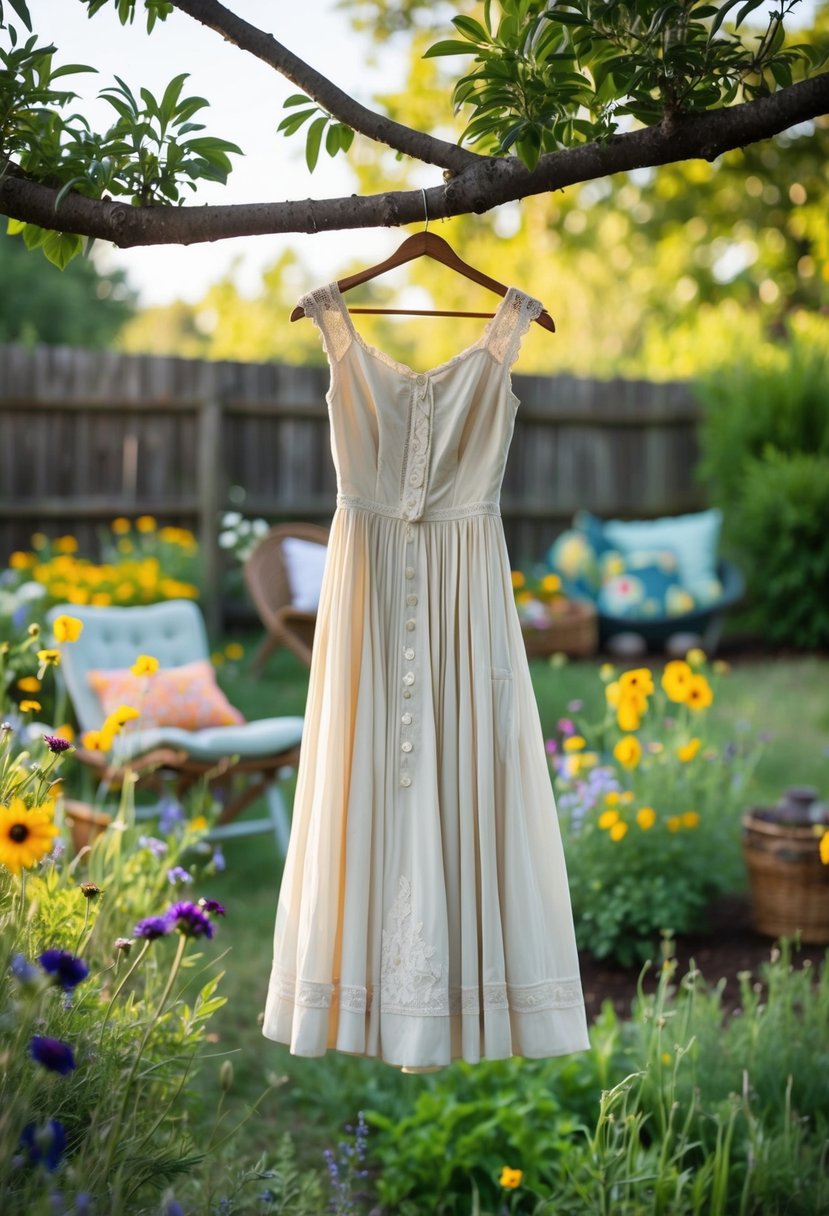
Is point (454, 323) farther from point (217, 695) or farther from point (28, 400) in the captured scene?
point (217, 695)

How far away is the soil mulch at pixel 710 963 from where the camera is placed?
3.38 m

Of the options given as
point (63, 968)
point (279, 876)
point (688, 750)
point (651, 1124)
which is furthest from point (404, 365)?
point (279, 876)

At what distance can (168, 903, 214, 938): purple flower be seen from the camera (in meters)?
1.45

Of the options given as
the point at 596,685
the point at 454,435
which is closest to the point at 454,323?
the point at 596,685

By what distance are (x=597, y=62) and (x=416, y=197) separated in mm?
327

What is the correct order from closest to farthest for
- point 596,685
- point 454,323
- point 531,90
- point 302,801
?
point 531,90, point 302,801, point 596,685, point 454,323

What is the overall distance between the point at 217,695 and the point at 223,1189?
8.42 feet

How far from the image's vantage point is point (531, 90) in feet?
5.72

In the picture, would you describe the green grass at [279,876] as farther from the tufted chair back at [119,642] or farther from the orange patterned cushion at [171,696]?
the tufted chair back at [119,642]

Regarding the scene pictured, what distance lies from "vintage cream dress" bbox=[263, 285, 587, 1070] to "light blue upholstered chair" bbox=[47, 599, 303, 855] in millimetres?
1677

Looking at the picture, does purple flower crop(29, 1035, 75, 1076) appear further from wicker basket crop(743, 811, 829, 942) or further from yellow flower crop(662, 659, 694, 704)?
wicker basket crop(743, 811, 829, 942)

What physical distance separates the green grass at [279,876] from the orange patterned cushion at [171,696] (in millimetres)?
583

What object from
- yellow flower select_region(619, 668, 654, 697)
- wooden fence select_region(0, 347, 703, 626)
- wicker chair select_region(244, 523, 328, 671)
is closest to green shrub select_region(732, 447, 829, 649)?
wooden fence select_region(0, 347, 703, 626)

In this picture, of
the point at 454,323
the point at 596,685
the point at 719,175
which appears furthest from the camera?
the point at 454,323
